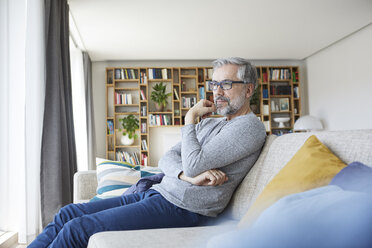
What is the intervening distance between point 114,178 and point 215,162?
1.05 m

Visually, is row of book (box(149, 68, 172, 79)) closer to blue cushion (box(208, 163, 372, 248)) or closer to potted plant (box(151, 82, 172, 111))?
potted plant (box(151, 82, 172, 111))

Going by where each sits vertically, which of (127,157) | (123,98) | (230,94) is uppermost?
(123,98)

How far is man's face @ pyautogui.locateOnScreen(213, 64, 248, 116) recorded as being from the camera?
61.5 inches

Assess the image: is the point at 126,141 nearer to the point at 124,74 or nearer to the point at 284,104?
the point at 124,74

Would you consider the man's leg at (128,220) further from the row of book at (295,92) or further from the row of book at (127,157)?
the row of book at (295,92)

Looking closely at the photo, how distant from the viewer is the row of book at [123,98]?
664cm

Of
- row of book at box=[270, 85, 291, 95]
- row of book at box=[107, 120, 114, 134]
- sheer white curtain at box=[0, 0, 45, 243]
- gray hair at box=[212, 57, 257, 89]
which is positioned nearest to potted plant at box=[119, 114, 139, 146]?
row of book at box=[107, 120, 114, 134]

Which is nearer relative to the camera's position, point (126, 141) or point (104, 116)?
point (126, 141)

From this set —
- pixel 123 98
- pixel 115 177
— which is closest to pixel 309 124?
pixel 123 98

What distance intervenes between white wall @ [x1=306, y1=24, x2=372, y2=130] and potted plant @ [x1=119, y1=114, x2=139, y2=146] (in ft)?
12.6

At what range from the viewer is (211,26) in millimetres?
4914

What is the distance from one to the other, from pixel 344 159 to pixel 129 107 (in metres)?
6.17

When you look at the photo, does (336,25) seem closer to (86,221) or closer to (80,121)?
(80,121)

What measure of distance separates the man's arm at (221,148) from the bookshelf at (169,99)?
5272mm
